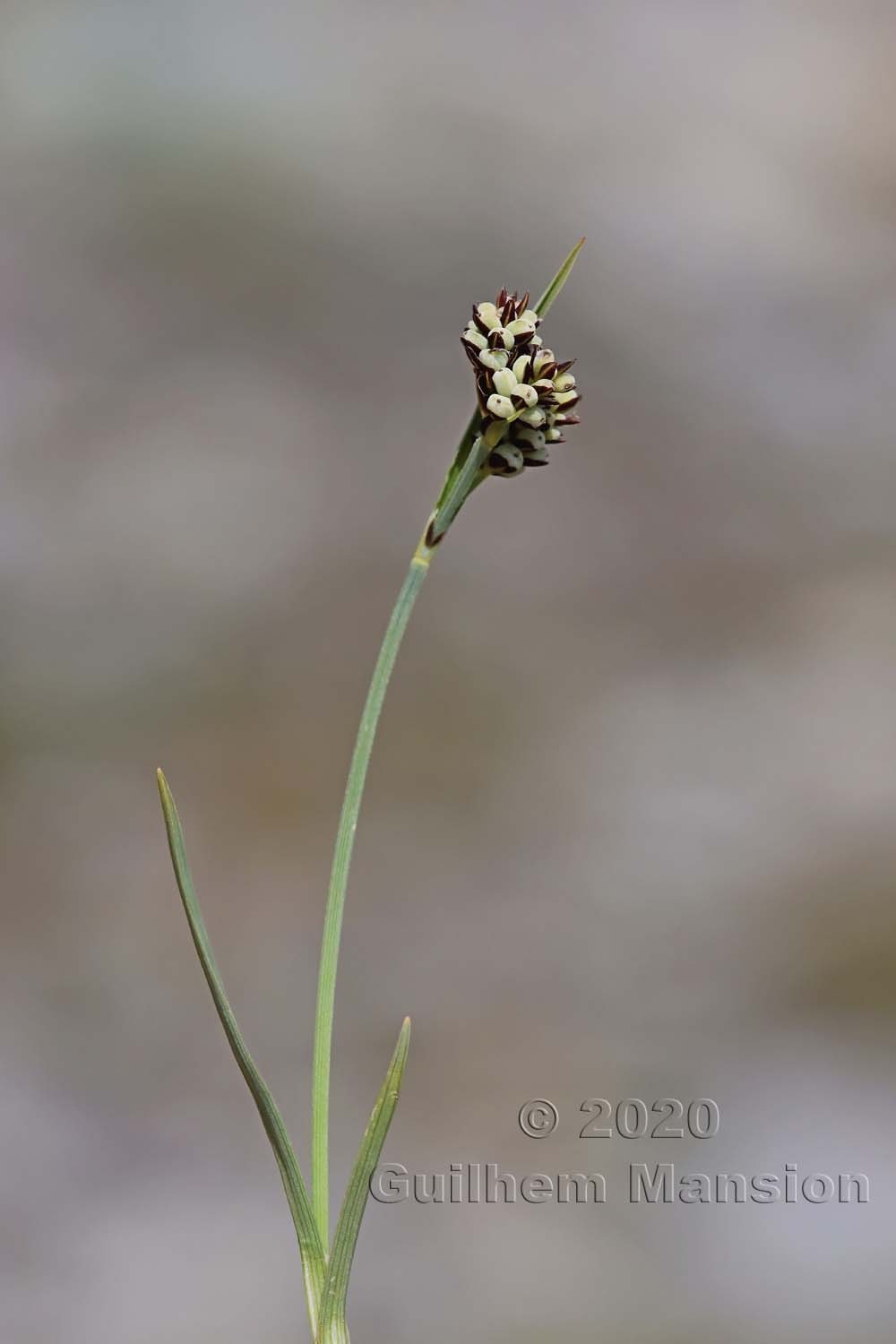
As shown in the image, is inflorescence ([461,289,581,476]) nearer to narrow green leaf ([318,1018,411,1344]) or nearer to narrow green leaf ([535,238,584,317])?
narrow green leaf ([535,238,584,317])

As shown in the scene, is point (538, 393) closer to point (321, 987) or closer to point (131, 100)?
point (321, 987)

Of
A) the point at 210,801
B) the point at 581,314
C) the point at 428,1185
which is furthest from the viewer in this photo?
the point at 581,314

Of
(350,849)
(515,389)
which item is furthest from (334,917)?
(515,389)

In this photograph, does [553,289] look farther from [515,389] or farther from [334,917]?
[334,917]

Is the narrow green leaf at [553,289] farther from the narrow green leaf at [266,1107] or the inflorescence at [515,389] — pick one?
the narrow green leaf at [266,1107]

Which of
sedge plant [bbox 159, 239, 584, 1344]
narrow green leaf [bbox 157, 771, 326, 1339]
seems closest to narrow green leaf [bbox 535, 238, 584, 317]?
sedge plant [bbox 159, 239, 584, 1344]

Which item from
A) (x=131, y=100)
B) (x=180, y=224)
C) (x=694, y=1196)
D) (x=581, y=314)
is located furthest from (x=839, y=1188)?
(x=131, y=100)
